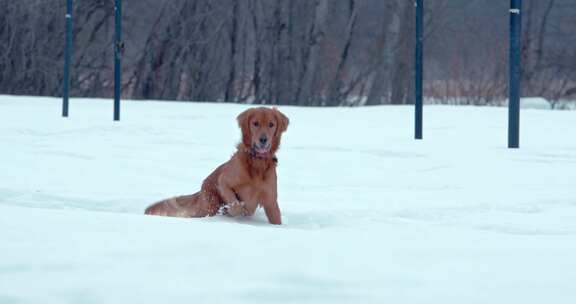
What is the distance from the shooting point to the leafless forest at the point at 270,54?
2061 centimetres

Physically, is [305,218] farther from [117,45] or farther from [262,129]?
[117,45]

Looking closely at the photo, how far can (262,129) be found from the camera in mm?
5301

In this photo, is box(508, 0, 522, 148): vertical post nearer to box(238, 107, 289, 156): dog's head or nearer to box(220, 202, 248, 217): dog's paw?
box(238, 107, 289, 156): dog's head

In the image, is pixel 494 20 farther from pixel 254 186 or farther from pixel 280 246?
pixel 280 246

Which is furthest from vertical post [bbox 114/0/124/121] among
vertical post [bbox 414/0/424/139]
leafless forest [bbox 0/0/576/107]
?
leafless forest [bbox 0/0/576/107]

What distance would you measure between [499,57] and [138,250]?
20.1 m

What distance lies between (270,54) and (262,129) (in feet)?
58.1

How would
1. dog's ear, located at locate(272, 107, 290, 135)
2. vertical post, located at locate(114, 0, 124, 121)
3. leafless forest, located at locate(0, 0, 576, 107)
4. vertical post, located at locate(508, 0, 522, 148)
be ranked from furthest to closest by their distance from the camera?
leafless forest, located at locate(0, 0, 576, 107), vertical post, located at locate(114, 0, 124, 121), vertical post, located at locate(508, 0, 522, 148), dog's ear, located at locate(272, 107, 290, 135)

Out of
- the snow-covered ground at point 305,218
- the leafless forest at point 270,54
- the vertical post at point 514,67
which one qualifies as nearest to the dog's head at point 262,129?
the snow-covered ground at point 305,218

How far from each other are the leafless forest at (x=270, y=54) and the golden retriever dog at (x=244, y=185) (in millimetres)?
15258

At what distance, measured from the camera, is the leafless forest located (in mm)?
20609

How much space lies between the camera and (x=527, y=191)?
623cm

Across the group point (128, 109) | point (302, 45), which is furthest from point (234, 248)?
point (302, 45)

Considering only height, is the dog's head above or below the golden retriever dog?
above
